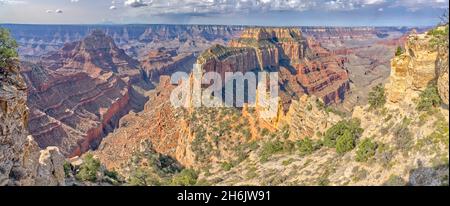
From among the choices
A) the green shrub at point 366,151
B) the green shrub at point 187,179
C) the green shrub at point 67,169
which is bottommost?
the green shrub at point 187,179

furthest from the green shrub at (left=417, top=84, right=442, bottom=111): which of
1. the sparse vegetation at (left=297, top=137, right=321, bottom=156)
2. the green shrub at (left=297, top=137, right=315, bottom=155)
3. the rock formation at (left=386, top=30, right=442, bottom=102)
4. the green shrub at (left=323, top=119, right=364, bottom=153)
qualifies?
the green shrub at (left=297, top=137, right=315, bottom=155)

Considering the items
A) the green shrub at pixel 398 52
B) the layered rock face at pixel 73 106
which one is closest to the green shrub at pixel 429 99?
the green shrub at pixel 398 52

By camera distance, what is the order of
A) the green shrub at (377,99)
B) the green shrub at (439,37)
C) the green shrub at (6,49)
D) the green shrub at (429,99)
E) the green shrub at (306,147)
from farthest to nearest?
1. the green shrub at (306,147)
2. the green shrub at (377,99)
3. the green shrub at (6,49)
4. the green shrub at (439,37)
5. the green shrub at (429,99)

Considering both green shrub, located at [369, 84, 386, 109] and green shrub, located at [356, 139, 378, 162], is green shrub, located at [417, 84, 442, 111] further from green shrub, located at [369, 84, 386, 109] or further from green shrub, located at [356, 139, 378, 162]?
green shrub, located at [369, 84, 386, 109]

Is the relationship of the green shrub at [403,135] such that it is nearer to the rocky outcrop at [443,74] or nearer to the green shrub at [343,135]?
the rocky outcrop at [443,74]

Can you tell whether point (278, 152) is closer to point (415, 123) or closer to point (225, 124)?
point (225, 124)

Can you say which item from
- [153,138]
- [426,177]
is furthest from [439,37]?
[153,138]
